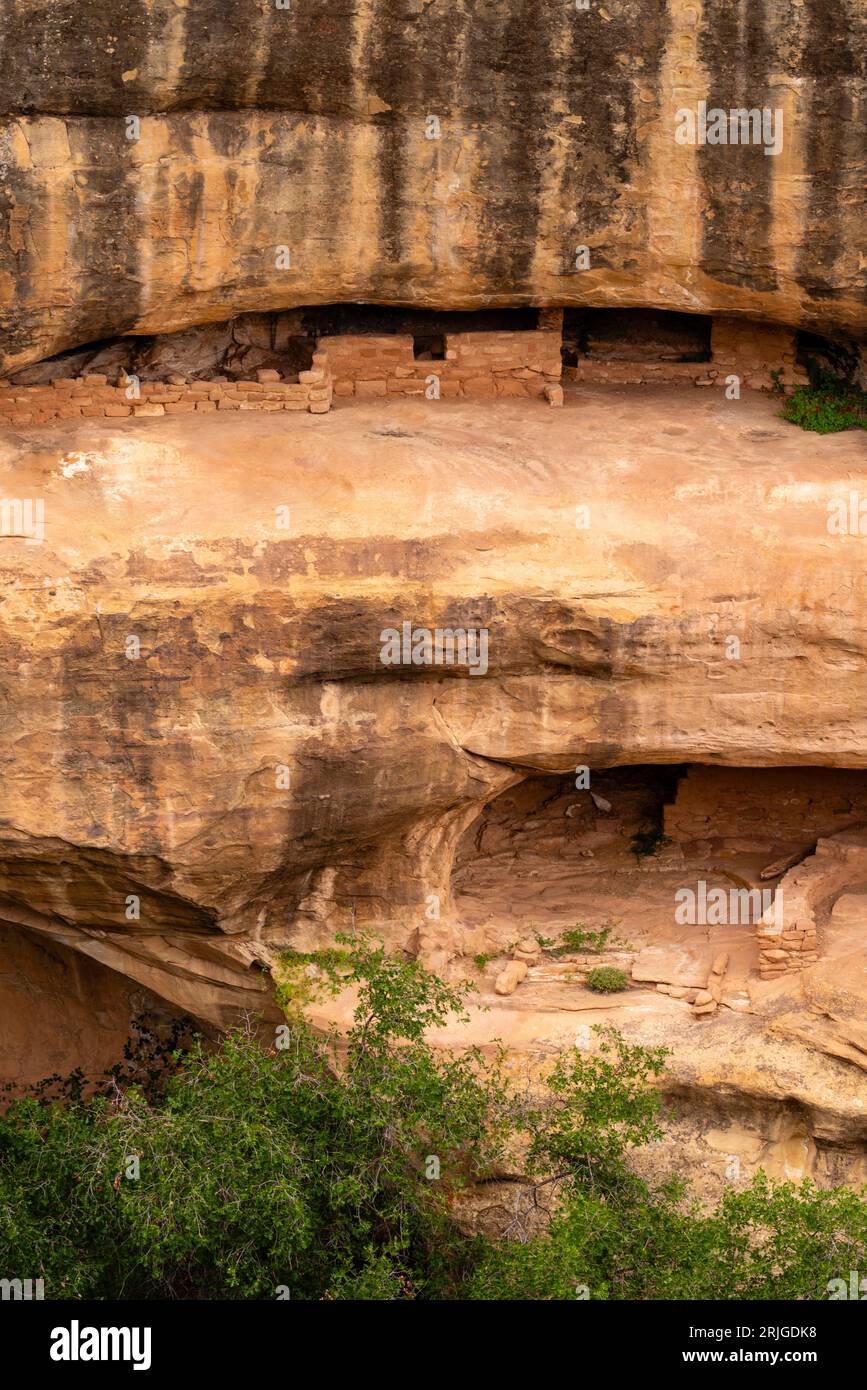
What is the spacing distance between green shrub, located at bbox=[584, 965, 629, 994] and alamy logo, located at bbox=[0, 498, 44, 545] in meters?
5.69

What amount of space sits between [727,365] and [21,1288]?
31.0ft

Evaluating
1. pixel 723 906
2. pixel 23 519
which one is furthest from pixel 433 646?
pixel 723 906

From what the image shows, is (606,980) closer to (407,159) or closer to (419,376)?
(419,376)

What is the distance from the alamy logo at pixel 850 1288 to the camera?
14.2m

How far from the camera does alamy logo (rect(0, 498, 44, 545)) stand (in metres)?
14.9

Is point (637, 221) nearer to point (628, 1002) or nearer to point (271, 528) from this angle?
point (271, 528)

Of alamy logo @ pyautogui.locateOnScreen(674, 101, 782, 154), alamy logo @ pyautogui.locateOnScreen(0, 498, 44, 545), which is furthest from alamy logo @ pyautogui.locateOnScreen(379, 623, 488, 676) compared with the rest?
alamy logo @ pyautogui.locateOnScreen(674, 101, 782, 154)

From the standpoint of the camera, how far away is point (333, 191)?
15430mm

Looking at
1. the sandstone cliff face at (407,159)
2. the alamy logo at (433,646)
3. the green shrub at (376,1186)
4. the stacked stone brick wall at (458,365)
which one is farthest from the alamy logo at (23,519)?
the green shrub at (376,1186)

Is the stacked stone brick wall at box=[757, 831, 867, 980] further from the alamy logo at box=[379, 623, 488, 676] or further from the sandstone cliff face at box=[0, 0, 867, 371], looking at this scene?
the sandstone cliff face at box=[0, 0, 867, 371]

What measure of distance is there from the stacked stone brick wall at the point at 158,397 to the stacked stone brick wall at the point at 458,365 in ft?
1.06

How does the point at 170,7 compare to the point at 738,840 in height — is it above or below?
above
